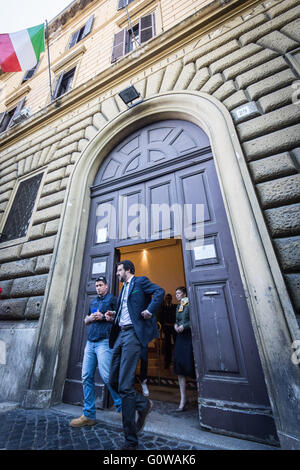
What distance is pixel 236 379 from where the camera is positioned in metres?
2.14

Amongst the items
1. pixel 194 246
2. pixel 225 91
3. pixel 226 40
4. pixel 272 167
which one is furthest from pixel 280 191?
pixel 226 40

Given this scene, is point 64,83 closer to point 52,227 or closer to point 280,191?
point 52,227

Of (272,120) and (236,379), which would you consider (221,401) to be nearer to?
(236,379)

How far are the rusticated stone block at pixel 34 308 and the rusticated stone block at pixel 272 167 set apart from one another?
374 centimetres

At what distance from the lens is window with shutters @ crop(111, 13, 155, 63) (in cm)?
588

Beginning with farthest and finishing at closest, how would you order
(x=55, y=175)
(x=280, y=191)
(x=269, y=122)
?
(x=55, y=175)
(x=269, y=122)
(x=280, y=191)

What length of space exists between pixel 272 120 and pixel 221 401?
133 inches

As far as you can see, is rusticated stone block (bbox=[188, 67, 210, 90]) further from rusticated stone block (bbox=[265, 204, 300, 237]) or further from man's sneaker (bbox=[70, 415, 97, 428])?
man's sneaker (bbox=[70, 415, 97, 428])

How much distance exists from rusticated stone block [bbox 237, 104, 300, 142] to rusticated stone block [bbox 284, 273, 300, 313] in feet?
6.18

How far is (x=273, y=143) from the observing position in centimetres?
257

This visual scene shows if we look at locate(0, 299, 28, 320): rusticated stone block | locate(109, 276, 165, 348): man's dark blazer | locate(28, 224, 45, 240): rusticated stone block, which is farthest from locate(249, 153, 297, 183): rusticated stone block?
locate(0, 299, 28, 320): rusticated stone block

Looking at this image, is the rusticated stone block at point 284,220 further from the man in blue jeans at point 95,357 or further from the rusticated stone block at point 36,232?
the rusticated stone block at point 36,232

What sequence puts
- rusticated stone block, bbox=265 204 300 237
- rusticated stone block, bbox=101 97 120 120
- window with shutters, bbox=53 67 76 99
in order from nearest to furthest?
1. rusticated stone block, bbox=265 204 300 237
2. rusticated stone block, bbox=101 97 120 120
3. window with shutters, bbox=53 67 76 99

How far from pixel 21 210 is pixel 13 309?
2.41 meters
